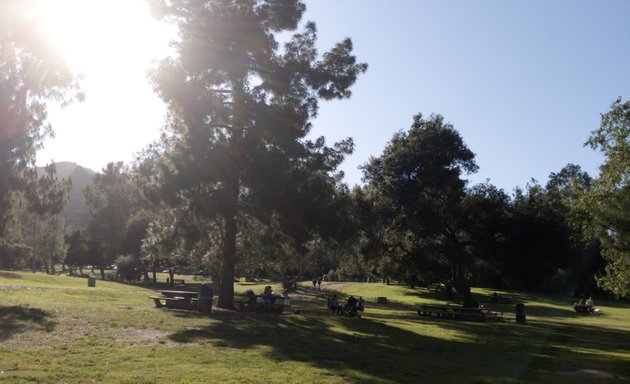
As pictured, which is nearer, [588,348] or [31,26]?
[588,348]

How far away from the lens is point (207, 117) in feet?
79.9

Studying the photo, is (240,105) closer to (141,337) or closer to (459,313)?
(141,337)

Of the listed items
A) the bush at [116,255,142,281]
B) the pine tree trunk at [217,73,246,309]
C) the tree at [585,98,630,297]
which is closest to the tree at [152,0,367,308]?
the pine tree trunk at [217,73,246,309]

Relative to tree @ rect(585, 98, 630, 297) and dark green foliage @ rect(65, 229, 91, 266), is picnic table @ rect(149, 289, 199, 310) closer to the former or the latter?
tree @ rect(585, 98, 630, 297)

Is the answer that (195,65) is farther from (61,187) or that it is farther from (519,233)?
(519,233)

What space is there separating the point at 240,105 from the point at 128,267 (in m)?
47.0

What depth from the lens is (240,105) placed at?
25250 mm

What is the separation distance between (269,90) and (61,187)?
14856 millimetres

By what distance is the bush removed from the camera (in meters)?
65.4

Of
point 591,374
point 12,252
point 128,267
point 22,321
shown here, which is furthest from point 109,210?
point 591,374

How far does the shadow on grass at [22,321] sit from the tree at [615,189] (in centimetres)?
2091

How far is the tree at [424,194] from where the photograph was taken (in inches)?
1390

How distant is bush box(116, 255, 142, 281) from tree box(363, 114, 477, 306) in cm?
3860

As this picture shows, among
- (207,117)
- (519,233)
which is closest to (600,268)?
(519,233)
